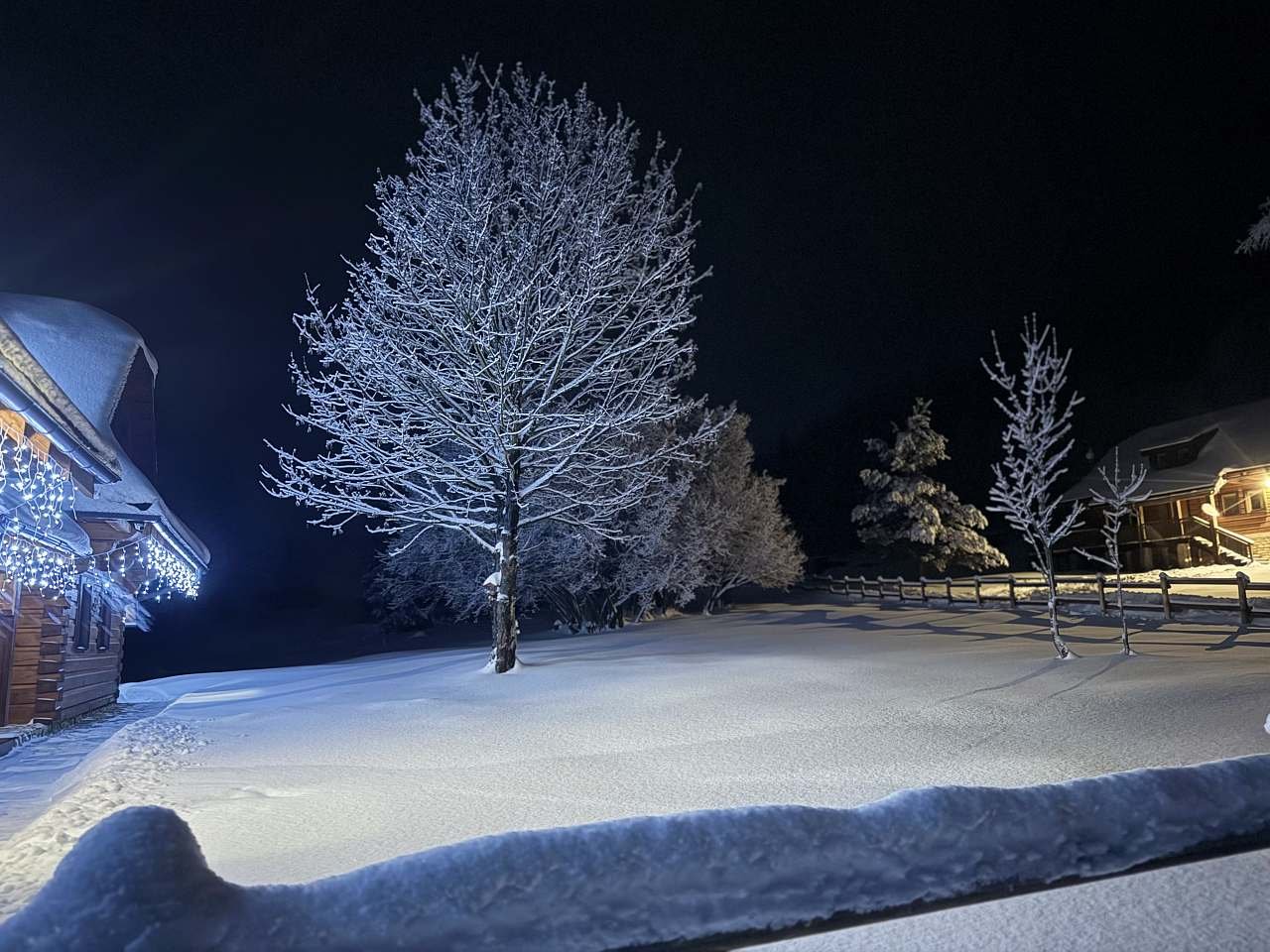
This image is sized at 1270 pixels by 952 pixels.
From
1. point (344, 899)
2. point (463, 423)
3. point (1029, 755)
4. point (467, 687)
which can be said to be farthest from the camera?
point (463, 423)

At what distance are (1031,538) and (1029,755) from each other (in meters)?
8.00

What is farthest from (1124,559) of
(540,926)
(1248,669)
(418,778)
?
(540,926)

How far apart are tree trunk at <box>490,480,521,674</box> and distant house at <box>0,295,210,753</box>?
5506mm

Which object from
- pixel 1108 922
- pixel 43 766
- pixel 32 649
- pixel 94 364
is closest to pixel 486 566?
pixel 94 364

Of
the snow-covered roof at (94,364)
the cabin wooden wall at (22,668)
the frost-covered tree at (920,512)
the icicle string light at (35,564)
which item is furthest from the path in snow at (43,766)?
the frost-covered tree at (920,512)

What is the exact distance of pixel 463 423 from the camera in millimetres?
14383

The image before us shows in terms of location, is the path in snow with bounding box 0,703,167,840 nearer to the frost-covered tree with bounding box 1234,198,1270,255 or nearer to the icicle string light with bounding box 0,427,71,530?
the icicle string light with bounding box 0,427,71,530

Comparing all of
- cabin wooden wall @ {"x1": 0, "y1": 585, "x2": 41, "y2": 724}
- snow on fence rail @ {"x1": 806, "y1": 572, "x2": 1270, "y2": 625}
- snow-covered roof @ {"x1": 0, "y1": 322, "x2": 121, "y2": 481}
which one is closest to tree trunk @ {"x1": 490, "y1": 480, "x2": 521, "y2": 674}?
snow-covered roof @ {"x1": 0, "y1": 322, "x2": 121, "y2": 481}

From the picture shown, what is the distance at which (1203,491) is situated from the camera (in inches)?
1246

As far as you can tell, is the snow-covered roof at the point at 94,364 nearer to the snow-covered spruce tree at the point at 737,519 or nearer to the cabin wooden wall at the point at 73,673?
the cabin wooden wall at the point at 73,673

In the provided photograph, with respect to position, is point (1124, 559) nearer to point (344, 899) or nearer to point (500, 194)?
point (500, 194)

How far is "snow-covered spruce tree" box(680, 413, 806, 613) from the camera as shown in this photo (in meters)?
30.5

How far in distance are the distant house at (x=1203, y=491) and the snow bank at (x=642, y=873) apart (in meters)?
34.4

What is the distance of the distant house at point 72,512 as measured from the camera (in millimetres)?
8125
